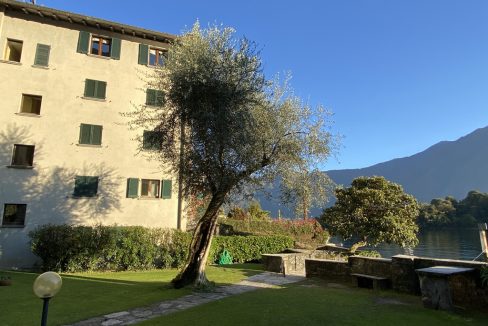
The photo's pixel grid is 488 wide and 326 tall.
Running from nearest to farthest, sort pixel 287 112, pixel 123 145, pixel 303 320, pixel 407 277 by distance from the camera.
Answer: pixel 303 320, pixel 407 277, pixel 287 112, pixel 123 145

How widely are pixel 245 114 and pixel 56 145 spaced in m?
16.2

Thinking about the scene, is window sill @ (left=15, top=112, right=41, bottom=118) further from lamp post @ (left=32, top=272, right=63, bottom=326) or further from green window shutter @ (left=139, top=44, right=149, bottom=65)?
lamp post @ (left=32, top=272, right=63, bottom=326)

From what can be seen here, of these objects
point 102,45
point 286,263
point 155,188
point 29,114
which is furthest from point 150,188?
point 286,263

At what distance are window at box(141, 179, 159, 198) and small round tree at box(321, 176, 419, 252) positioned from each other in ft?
39.9

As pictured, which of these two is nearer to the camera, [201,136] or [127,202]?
[201,136]

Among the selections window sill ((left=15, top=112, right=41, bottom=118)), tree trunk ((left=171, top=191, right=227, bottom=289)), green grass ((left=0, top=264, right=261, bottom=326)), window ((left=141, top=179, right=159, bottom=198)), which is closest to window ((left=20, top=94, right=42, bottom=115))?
A: window sill ((left=15, top=112, right=41, bottom=118))

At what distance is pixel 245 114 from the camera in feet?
40.8

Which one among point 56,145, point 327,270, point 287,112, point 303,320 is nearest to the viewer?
point 303,320

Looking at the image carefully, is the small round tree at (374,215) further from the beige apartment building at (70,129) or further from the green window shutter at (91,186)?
the green window shutter at (91,186)

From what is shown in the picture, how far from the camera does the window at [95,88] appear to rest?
79.4 feet

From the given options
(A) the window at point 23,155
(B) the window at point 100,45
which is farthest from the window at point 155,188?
(B) the window at point 100,45

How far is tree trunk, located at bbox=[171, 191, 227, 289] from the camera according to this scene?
1302 cm

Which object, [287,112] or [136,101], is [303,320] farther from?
[136,101]

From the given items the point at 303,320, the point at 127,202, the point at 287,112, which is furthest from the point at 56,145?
the point at 303,320
